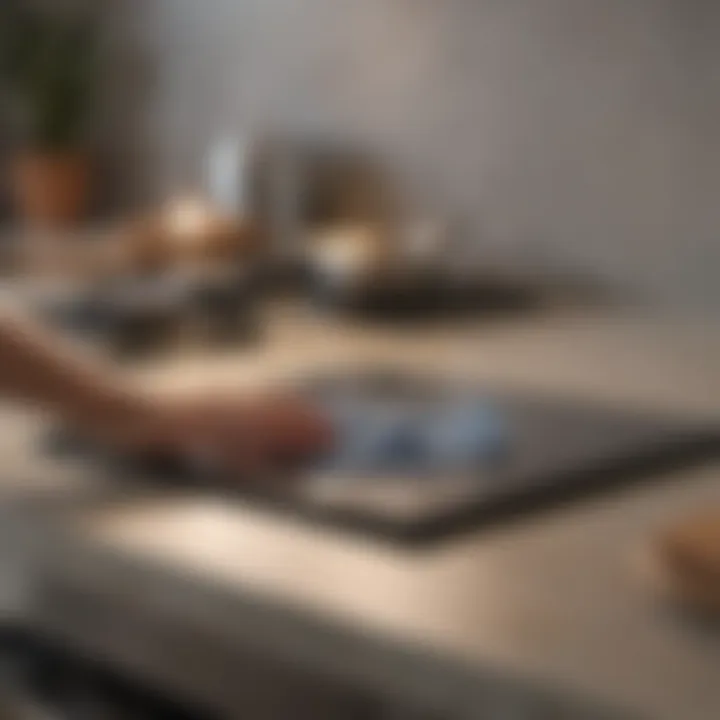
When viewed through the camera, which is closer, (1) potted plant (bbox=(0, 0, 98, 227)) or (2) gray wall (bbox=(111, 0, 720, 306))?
(2) gray wall (bbox=(111, 0, 720, 306))

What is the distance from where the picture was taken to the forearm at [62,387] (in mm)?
1122

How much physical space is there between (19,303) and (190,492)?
68cm

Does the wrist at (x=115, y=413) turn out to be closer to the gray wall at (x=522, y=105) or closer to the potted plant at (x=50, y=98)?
the gray wall at (x=522, y=105)

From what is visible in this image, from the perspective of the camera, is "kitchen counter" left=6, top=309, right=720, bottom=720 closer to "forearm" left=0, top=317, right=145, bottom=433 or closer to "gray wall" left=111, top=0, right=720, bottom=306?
"forearm" left=0, top=317, right=145, bottom=433

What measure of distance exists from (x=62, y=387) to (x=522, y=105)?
2.66 ft

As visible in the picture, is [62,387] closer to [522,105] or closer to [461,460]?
[461,460]

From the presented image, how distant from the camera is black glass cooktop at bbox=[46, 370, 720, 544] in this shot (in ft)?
3.15

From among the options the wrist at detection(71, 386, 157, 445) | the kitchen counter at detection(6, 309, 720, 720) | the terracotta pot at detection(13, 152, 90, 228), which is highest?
the terracotta pot at detection(13, 152, 90, 228)

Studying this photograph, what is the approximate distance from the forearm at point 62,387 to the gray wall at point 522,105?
2.39 ft

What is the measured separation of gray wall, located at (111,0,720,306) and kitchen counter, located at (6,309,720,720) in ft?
1.51

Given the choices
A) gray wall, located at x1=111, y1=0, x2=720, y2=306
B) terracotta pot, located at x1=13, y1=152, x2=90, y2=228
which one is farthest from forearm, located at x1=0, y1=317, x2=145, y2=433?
terracotta pot, located at x1=13, y1=152, x2=90, y2=228

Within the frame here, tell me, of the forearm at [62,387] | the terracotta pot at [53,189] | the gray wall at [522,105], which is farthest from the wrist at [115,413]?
the terracotta pot at [53,189]

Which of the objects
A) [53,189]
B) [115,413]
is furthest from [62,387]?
[53,189]

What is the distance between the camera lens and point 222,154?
206 cm
